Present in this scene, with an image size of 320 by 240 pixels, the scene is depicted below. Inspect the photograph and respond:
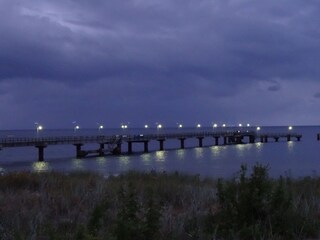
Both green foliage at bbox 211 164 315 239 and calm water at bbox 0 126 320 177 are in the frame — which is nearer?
green foliage at bbox 211 164 315 239

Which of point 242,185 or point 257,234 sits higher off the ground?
point 242,185

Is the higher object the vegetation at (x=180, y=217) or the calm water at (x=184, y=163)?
the vegetation at (x=180, y=217)

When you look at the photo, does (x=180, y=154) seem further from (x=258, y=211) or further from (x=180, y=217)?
(x=258, y=211)

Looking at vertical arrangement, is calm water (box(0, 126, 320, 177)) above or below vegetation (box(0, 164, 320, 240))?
below

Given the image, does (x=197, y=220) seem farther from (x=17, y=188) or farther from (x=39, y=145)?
(x=39, y=145)

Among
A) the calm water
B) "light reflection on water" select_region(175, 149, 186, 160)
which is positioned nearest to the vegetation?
the calm water

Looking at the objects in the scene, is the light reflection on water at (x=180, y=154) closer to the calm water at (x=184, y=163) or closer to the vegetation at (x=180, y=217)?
the calm water at (x=184, y=163)

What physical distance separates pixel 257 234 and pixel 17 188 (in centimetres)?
1050

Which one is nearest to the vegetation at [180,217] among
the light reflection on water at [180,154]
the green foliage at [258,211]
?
the green foliage at [258,211]

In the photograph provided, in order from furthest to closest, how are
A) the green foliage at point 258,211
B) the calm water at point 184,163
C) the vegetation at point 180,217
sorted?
the calm water at point 184,163 → the green foliage at point 258,211 → the vegetation at point 180,217

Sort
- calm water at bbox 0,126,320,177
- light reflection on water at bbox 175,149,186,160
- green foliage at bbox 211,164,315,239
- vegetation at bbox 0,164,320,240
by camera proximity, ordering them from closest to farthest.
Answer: vegetation at bbox 0,164,320,240
green foliage at bbox 211,164,315,239
calm water at bbox 0,126,320,177
light reflection on water at bbox 175,149,186,160

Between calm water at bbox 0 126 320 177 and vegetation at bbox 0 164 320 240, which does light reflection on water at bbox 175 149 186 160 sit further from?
vegetation at bbox 0 164 320 240

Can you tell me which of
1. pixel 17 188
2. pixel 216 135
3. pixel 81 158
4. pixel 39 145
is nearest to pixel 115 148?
pixel 81 158

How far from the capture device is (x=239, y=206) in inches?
344
